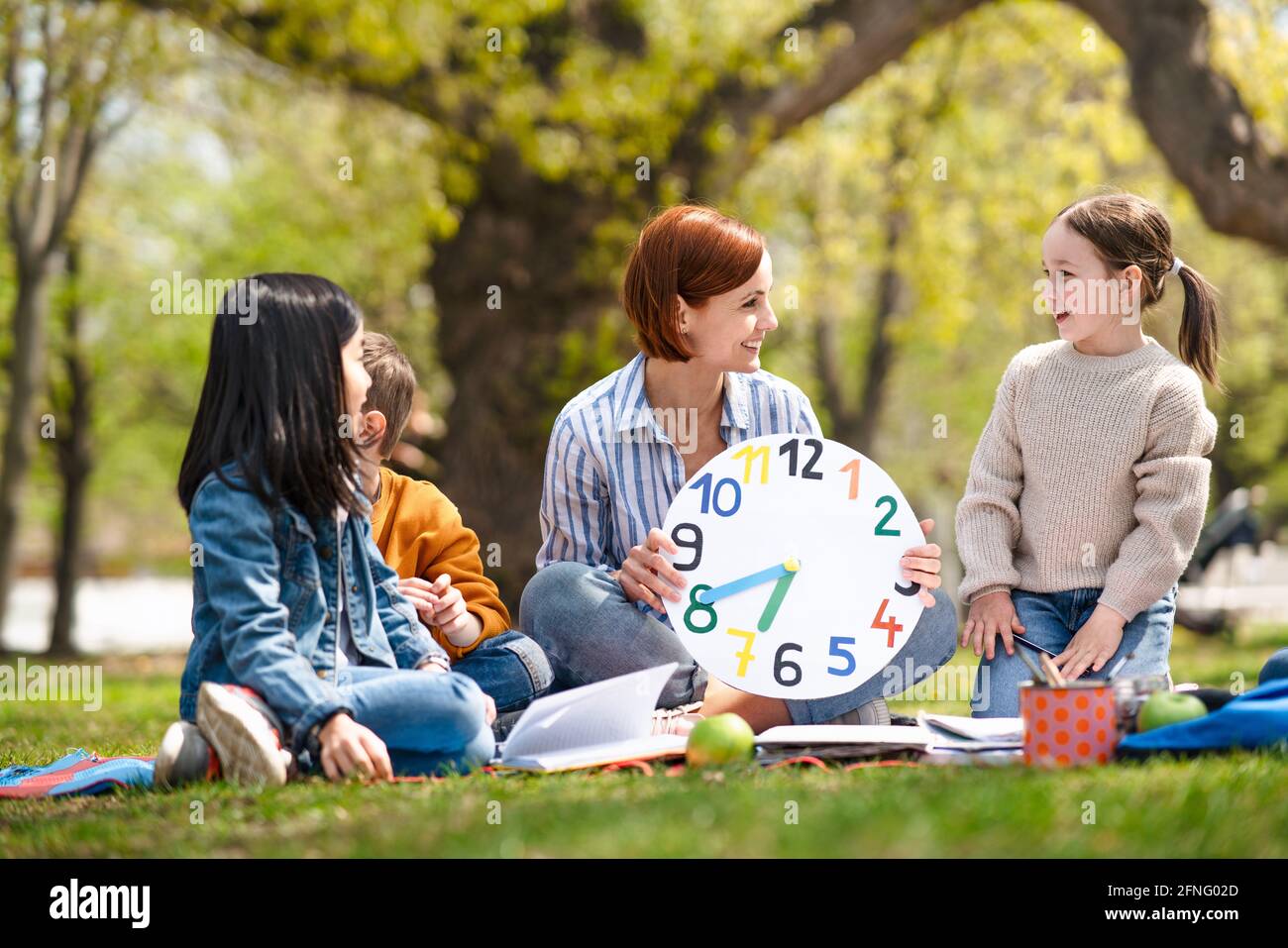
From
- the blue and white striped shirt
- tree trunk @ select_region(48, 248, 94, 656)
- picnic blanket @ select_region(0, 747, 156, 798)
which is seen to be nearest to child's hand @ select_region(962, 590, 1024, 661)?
the blue and white striped shirt

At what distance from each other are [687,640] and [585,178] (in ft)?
22.0

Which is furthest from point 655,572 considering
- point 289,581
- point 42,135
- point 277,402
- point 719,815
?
point 42,135

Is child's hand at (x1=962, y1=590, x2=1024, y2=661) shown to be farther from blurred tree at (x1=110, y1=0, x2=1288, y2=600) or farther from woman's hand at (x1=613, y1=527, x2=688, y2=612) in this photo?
blurred tree at (x1=110, y1=0, x2=1288, y2=600)

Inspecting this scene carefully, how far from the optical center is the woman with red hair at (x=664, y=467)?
4227 millimetres

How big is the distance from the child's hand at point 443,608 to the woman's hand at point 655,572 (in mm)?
567

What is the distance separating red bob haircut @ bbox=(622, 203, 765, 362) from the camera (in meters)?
4.59

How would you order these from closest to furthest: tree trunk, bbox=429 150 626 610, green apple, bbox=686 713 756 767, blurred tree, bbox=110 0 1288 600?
green apple, bbox=686 713 756 767
blurred tree, bbox=110 0 1288 600
tree trunk, bbox=429 150 626 610

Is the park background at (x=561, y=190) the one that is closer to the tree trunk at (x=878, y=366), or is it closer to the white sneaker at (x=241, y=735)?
the tree trunk at (x=878, y=366)

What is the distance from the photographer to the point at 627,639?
4.21m

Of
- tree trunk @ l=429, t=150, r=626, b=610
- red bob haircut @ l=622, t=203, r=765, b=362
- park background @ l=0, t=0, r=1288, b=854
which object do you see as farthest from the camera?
tree trunk @ l=429, t=150, r=626, b=610

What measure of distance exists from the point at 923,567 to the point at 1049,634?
0.61 m

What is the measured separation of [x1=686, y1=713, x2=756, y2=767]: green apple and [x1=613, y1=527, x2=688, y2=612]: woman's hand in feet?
1.91

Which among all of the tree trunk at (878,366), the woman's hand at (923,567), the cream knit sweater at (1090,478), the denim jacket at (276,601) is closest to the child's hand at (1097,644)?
the cream knit sweater at (1090,478)

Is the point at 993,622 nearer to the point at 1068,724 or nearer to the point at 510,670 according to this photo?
the point at 1068,724
